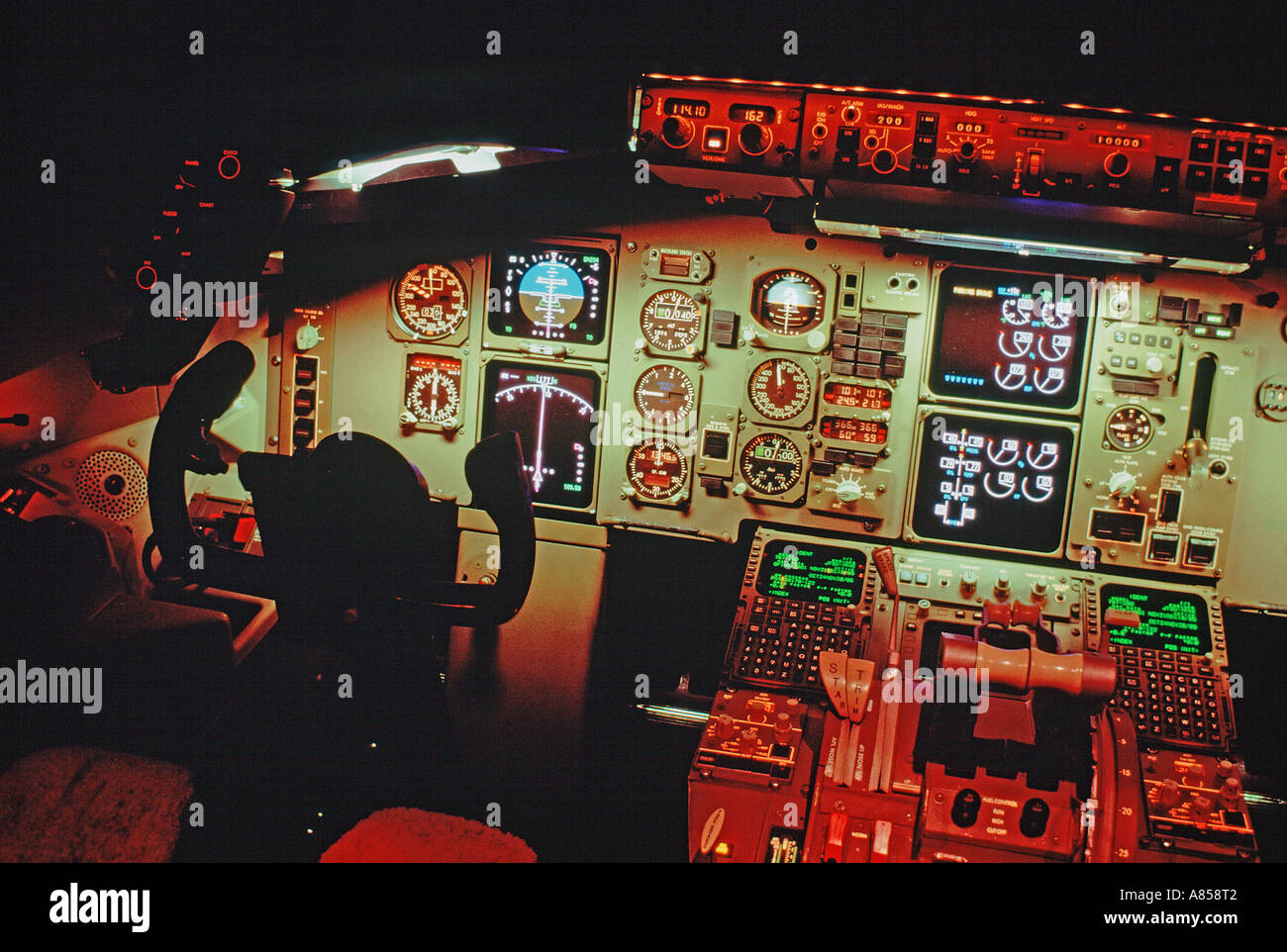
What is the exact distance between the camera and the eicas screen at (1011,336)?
10.1ft

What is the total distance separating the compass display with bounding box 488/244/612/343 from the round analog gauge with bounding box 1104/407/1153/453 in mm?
1795

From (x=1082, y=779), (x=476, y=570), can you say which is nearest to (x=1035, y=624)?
(x=1082, y=779)

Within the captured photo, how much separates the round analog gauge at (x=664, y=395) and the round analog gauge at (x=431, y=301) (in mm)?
723

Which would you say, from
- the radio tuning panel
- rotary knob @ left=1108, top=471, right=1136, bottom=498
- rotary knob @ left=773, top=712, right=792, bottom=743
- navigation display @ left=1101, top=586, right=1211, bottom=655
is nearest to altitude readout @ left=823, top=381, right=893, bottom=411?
the radio tuning panel

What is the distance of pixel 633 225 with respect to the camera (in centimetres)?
323

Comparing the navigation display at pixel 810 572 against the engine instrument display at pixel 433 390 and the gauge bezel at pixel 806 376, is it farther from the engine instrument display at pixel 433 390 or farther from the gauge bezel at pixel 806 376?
the engine instrument display at pixel 433 390

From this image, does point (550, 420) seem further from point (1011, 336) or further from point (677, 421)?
point (1011, 336)

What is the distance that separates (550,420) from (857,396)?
112 cm

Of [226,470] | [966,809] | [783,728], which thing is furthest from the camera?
[783,728]

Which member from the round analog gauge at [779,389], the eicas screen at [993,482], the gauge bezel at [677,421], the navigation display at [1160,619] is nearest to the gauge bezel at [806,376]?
the round analog gauge at [779,389]

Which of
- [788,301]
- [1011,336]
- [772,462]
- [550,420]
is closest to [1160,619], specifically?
[1011,336]

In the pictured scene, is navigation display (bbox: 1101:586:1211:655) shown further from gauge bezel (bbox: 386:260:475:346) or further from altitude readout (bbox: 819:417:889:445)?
gauge bezel (bbox: 386:260:475:346)

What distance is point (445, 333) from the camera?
132 inches

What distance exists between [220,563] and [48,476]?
67.2 inches
